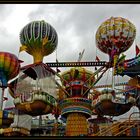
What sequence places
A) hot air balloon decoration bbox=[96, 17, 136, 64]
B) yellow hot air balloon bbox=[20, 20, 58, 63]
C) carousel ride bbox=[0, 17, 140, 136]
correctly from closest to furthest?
carousel ride bbox=[0, 17, 140, 136]
hot air balloon decoration bbox=[96, 17, 136, 64]
yellow hot air balloon bbox=[20, 20, 58, 63]

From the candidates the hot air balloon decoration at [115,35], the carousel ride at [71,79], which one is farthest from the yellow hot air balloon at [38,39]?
the hot air balloon decoration at [115,35]

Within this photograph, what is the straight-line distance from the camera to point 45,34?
87.4ft

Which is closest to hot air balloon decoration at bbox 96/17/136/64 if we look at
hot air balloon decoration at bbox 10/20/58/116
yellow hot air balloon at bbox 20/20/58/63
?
yellow hot air balloon at bbox 20/20/58/63

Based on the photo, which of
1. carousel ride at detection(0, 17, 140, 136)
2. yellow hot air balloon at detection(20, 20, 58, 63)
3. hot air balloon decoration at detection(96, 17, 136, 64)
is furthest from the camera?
yellow hot air balloon at detection(20, 20, 58, 63)

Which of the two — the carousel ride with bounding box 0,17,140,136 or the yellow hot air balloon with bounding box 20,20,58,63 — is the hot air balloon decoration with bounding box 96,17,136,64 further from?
the yellow hot air balloon with bounding box 20,20,58,63

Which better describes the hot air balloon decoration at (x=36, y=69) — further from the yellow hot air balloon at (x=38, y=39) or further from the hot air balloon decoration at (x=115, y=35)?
the hot air balloon decoration at (x=115, y=35)

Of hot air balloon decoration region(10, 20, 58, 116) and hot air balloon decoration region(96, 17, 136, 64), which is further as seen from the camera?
hot air balloon decoration region(96, 17, 136, 64)

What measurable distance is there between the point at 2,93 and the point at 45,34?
5.90 m

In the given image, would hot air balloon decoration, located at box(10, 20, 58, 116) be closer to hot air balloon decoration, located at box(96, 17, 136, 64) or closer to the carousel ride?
the carousel ride

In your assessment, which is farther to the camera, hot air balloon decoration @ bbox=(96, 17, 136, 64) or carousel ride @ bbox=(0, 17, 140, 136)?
hot air balloon decoration @ bbox=(96, 17, 136, 64)

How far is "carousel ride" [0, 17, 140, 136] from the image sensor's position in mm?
23734

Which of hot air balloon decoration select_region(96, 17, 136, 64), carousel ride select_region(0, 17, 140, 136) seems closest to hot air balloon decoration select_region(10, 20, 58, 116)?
carousel ride select_region(0, 17, 140, 136)

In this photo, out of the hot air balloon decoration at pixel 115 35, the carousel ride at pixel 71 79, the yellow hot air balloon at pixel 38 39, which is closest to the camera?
the carousel ride at pixel 71 79

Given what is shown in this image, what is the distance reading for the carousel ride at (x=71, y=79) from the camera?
77.9 feet
